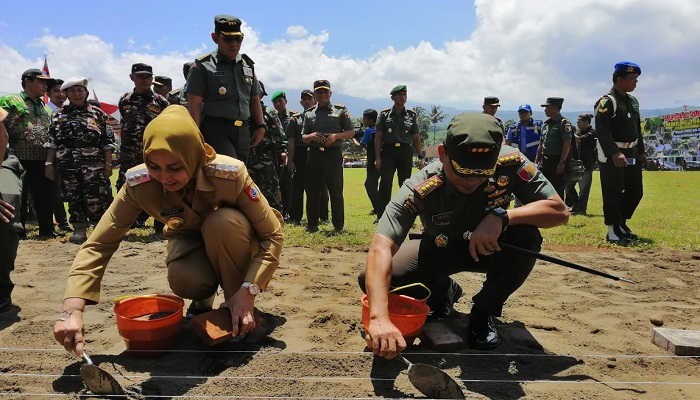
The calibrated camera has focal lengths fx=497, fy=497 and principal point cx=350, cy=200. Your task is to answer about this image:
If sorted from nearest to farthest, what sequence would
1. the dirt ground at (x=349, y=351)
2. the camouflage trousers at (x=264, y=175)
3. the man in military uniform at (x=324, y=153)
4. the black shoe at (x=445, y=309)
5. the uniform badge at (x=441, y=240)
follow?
the dirt ground at (x=349, y=351)
the uniform badge at (x=441, y=240)
the black shoe at (x=445, y=309)
the man in military uniform at (x=324, y=153)
the camouflage trousers at (x=264, y=175)

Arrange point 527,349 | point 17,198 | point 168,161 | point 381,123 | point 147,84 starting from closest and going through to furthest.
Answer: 1. point 168,161
2. point 527,349
3. point 17,198
4. point 147,84
5. point 381,123

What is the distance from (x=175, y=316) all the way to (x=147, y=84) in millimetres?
4525

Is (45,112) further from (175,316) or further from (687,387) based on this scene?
(687,387)

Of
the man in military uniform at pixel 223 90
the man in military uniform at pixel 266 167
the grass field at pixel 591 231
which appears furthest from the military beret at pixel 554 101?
the man in military uniform at pixel 223 90

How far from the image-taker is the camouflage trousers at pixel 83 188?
5953 millimetres

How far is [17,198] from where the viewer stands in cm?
373

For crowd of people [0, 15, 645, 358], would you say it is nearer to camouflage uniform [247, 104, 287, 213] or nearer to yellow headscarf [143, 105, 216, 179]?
yellow headscarf [143, 105, 216, 179]

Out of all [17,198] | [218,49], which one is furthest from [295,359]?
[218,49]

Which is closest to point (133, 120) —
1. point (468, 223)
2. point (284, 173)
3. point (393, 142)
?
point (284, 173)

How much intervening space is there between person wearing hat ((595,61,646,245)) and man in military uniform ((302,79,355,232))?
10.7 ft

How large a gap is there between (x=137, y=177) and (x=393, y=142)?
5.67 m

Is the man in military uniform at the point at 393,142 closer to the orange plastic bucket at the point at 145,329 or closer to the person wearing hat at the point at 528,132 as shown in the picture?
the person wearing hat at the point at 528,132

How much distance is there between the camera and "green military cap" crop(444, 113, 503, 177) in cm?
241

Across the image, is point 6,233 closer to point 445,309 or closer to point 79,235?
point 79,235
